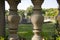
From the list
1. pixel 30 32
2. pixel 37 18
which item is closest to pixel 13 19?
pixel 37 18

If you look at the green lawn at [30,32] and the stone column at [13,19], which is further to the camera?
the green lawn at [30,32]

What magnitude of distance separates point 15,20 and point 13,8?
261 millimetres

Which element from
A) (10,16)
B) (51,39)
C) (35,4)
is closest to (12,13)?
(10,16)

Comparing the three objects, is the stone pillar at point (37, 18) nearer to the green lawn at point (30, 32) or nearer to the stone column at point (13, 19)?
the stone column at point (13, 19)

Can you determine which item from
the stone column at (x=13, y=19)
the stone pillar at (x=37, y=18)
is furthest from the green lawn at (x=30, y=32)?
the stone column at (x=13, y=19)

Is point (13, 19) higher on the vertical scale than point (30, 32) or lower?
higher

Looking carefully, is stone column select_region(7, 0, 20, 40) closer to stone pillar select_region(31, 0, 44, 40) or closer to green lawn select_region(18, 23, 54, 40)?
stone pillar select_region(31, 0, 44, 40)

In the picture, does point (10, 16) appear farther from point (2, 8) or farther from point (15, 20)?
point (2, 8)

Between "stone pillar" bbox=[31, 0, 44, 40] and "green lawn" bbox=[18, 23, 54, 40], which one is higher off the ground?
"stone pillar" bbox=[31, 0, 44, 40]

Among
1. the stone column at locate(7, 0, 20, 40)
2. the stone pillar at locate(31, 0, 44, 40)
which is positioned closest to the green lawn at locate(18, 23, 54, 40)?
the stone pillar at locate(31, 0, 44, 40)

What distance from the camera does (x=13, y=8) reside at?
4648 mm

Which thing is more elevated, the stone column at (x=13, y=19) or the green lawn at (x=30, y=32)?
the stone column at (x=13, y=19)

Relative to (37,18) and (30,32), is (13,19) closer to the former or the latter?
(37,18)

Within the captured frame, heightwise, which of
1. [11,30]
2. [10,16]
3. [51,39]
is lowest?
[51,39]
